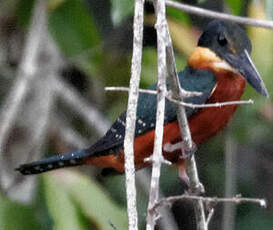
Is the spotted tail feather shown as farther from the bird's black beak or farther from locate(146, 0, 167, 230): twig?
locate(146, 0, 167, 230): twig

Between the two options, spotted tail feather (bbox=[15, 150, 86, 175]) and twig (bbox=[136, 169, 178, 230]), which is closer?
spotted tail feather (bbox=[15, 150, 86, 175])

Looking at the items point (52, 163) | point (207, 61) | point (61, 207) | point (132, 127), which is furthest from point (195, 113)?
point (132, 127)

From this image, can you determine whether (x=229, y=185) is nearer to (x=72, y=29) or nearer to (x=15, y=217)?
(x=72, y=29)

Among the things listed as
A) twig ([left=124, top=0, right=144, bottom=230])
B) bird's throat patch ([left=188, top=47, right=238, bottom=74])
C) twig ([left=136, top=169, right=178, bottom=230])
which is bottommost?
twig ([left=136, top=169, right=178, bottom=230])

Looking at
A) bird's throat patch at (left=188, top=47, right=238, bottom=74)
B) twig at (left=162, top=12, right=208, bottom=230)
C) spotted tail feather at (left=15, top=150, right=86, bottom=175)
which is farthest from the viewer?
bird's throat patch at (left=188, top=47, right=238, bottom=74)

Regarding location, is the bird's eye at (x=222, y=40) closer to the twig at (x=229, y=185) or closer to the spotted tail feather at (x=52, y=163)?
the spotted tail feather at (x=52, y=163)

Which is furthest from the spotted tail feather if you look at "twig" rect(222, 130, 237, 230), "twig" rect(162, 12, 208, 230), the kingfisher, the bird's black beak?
"twig" rect(222, 130, 237, 230)

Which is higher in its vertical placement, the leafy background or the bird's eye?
the bird's eye

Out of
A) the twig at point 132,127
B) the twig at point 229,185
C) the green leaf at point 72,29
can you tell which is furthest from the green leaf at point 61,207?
the twig at point 229,185
